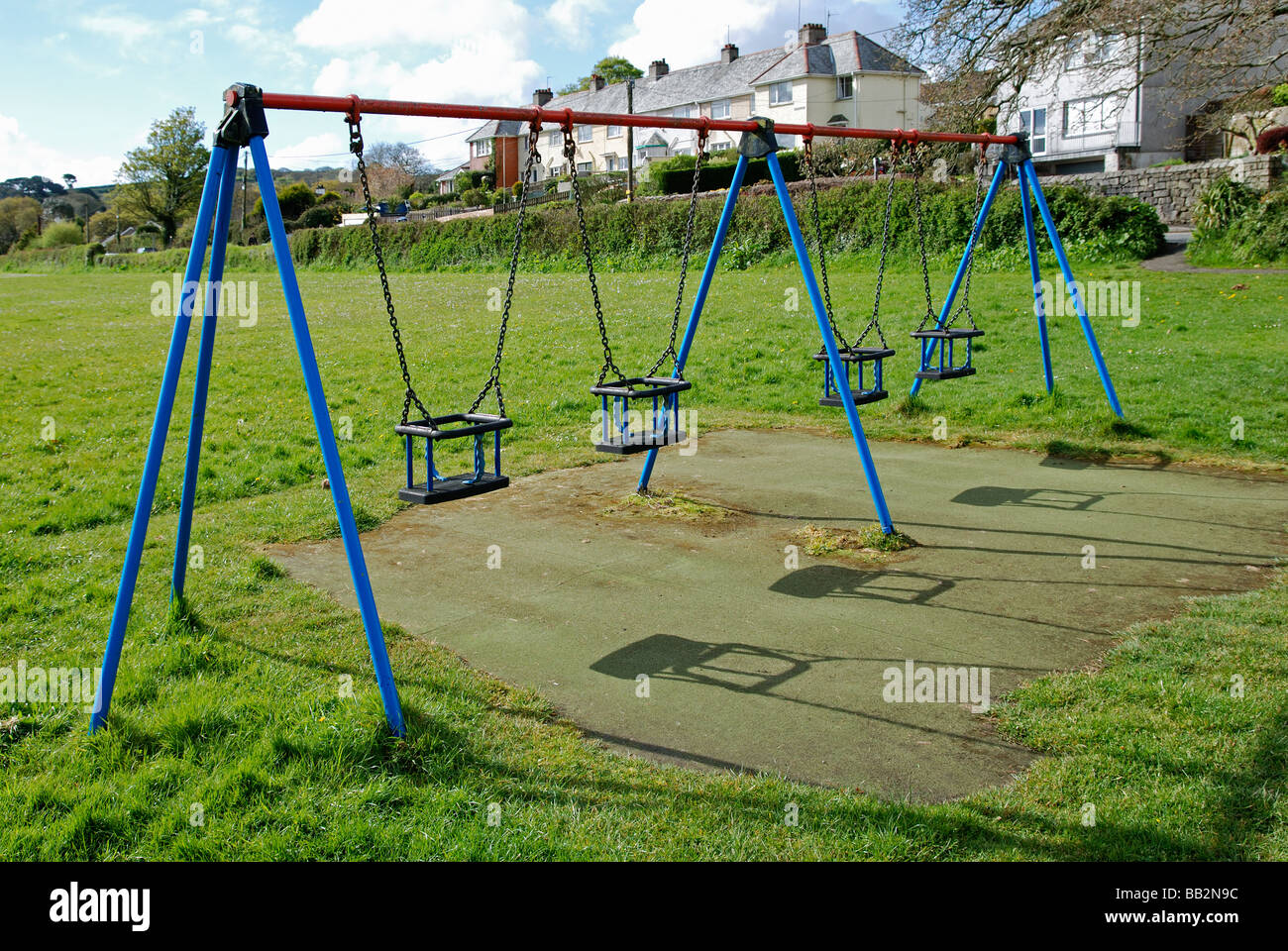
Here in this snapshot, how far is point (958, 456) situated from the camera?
9.77 meters

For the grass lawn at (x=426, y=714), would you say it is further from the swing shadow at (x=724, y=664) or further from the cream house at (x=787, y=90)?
the cream house at (x=787, y=90)

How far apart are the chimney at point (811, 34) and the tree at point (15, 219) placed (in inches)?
2347

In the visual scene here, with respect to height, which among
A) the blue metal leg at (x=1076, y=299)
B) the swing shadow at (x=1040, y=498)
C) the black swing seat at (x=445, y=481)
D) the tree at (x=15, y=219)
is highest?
the tree at (x=15, y=219)

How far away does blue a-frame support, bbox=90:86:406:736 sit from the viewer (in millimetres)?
4195

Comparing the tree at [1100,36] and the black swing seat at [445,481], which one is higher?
the tree at [1100,36]

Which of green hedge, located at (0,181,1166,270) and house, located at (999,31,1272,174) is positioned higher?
house, located at (999,31,1272,174)

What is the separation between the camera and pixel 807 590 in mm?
6223

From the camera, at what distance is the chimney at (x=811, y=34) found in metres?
53.8

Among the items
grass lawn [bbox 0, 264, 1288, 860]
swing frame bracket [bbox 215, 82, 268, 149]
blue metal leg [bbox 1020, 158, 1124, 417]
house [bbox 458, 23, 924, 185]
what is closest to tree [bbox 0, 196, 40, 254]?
house [bbox 458, 23, 924, 185]

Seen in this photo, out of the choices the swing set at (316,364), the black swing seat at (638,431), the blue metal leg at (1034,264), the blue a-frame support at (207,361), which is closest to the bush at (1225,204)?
the blue metal leg at (1034,264)

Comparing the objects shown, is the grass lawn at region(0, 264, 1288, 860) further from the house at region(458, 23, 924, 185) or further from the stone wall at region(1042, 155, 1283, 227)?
the house at region(458, 23, 924, 185)

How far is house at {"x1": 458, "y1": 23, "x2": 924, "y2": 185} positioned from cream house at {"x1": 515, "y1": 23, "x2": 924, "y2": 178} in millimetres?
50

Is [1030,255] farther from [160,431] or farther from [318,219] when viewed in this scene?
[318,219]

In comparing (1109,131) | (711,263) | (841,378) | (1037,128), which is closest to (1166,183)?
(1109,131)
